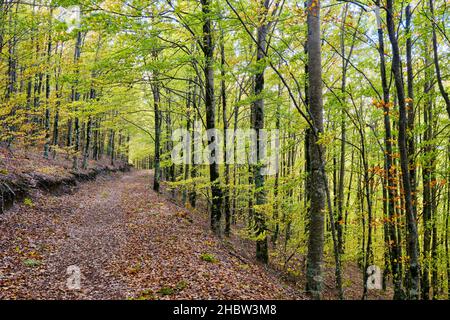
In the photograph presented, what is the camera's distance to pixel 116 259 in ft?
27.1

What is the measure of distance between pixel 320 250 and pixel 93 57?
21.8 meters

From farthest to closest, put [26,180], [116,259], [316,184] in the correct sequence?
1. [26,180]
2. [116,259]
3. [316,184]

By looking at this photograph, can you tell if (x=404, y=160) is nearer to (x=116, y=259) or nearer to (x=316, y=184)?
(x=316, y=184)

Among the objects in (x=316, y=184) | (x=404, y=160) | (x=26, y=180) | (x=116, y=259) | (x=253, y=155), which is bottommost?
(x=116, y=259)

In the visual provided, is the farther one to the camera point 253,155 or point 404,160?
point 253,155

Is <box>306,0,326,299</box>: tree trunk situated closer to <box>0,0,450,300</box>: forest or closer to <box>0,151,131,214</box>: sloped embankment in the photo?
<box>0,0,450,300</box>: forest

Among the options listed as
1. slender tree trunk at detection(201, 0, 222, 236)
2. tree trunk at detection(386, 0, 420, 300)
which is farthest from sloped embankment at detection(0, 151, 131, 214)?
tree trunk at detection(386, 0, 420, 300)

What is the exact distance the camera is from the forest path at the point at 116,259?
6375 mm

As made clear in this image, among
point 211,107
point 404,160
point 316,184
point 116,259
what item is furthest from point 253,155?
point 404,160

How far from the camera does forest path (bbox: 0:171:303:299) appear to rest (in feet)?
20.9

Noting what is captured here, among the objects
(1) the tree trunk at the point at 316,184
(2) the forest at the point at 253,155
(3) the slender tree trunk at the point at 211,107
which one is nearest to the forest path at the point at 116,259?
(2) the forest at the point at 253,155

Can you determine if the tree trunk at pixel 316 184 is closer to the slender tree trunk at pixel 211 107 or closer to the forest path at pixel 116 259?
the forest path at pixel 116 259
